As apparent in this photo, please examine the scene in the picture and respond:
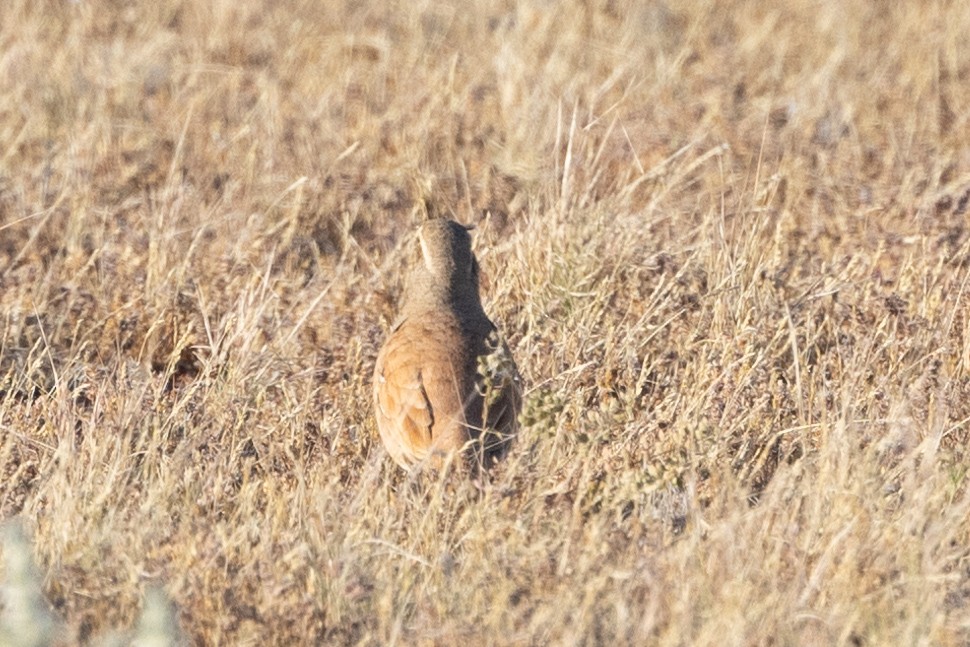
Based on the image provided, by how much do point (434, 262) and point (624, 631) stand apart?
1.82m

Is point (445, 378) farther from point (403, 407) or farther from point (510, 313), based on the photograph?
point (510, 313)

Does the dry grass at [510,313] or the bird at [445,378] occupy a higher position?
the bird at [445,378]

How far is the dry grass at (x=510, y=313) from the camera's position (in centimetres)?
429

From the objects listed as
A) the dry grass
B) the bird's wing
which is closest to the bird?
the bird's wing

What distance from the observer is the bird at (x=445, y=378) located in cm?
493

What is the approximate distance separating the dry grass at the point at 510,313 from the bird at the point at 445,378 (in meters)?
0.15

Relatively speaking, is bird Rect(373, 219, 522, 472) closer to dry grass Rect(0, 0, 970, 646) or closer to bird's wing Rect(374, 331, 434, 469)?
bird's wing Rect(374, 331, 434, 469)

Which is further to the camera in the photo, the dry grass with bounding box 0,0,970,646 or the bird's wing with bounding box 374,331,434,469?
the bird's wing with bounding box 374,331,434,469

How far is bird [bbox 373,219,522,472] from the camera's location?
4.93 m

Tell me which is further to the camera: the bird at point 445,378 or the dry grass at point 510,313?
the bird at point 445,378

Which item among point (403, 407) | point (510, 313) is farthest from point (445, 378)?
point (510, 313)

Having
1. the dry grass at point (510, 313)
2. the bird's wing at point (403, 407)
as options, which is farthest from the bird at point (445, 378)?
the dry grass at point (510, 313)

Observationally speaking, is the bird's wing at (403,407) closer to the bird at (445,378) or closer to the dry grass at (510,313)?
the bird at (445,378)

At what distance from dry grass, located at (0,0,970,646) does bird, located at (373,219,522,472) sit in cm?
15
